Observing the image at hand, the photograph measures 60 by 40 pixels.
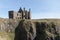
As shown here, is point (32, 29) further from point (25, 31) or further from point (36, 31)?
point (25, 31)

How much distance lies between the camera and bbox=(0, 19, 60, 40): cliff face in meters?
128

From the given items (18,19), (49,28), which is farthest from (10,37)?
(49,28)

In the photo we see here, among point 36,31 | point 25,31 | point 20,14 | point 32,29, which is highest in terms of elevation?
point 20,14

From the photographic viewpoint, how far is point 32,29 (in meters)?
132

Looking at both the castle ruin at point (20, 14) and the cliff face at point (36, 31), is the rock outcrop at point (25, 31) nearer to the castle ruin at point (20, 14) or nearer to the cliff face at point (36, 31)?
the cliff face at point (36, 31)

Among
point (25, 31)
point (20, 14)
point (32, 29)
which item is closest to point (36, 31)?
point (32, 29)

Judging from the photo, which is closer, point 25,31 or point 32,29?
point 25,31

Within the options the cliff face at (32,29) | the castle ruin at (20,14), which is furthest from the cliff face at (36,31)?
the castle ruin at (20,14)

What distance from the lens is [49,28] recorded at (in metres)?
135

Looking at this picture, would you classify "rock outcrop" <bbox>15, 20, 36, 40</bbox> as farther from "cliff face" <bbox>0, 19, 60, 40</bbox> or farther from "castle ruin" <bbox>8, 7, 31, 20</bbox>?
"castle ruin" <bbox>8, 7, 31, 20</bbox>

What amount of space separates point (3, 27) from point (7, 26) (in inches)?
130

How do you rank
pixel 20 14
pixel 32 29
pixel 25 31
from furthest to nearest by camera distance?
pixel 20 14 < pixel 32 29 < pixel 25 31

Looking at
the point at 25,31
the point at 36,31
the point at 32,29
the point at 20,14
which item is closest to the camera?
the point at 25,31

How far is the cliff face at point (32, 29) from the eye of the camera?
12838cm
